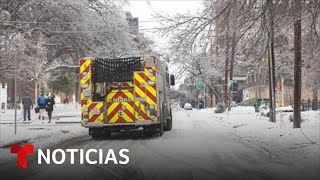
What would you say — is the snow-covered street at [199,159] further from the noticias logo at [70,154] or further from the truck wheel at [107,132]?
the truck wheel at [107,132]

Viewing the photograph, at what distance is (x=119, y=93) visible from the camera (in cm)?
1755

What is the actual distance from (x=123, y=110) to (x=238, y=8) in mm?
5248

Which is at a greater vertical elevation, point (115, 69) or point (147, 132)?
point (115, 69)

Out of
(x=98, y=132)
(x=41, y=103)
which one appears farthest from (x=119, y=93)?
(x=41, y=103)

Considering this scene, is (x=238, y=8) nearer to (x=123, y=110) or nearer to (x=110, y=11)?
(x=123, y=110)

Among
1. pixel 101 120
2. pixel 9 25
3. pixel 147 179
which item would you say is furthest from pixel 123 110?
pixel 147 179

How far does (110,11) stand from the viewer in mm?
25141

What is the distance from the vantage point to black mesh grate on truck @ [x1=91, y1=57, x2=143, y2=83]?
17597mm

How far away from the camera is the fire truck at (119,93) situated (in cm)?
1739

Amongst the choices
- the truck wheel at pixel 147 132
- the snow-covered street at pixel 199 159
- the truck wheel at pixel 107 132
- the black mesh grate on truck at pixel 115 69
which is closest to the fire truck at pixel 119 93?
the black mesh grate on truck at pixel 115 69

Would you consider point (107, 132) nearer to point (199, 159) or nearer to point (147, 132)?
point (147, 132)

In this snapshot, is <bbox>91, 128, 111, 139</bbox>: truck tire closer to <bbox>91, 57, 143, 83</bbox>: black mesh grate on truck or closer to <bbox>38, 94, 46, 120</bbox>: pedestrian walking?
<bbox>91, 57, 143, 83</bbox>: black mesh grate on truck

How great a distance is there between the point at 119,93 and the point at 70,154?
472 centimetres

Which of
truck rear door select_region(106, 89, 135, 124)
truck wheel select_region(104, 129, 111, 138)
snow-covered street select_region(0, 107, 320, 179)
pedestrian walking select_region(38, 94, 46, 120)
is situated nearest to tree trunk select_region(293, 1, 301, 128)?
snow-covered street select_region(0, 107, 320, 179)
